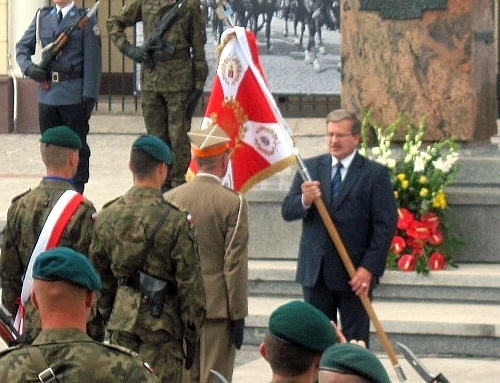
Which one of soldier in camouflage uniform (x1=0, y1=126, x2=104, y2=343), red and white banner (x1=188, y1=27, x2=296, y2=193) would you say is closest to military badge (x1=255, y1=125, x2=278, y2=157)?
red and white banner (x1=188, y1=27, x2=296, y2=193)

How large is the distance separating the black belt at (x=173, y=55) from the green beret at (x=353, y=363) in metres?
8.05

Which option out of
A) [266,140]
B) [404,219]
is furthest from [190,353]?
[404,219]

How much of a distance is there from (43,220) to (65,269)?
2.39m

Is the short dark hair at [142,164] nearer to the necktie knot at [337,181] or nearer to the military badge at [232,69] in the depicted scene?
the necktie knot at [337,181]

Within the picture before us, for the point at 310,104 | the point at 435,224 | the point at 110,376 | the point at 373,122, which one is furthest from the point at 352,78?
the point at 310,104

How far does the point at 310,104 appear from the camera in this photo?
19594mm

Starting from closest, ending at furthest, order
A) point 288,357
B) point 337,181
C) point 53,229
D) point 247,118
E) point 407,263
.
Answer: point 288,357, point 53,229, point 337,181, point 247,118, point 407,263

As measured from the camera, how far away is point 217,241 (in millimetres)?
7617

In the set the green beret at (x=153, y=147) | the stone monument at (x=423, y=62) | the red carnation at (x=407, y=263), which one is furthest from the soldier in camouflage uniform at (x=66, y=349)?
the stone monument at (x=423, y=62)

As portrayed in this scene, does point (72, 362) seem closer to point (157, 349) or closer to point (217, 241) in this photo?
point (157, 349)

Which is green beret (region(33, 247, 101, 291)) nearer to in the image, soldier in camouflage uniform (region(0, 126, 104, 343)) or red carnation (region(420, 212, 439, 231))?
soldier in camouflage uniform (region(0, 126, 104, 343))

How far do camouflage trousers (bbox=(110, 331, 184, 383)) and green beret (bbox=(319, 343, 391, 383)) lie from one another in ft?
9.37

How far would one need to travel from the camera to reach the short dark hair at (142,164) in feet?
23.1

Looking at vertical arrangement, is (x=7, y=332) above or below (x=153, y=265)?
below
